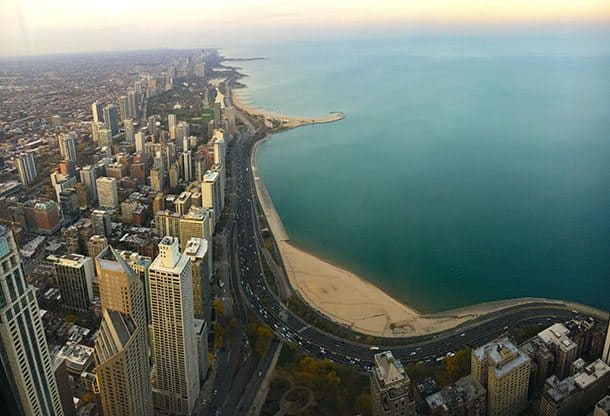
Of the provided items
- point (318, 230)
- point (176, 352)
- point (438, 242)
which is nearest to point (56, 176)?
point (318, 230)

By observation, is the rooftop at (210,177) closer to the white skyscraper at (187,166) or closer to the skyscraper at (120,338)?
the white skyscraper at (187,166)

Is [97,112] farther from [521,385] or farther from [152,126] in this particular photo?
[521,385]

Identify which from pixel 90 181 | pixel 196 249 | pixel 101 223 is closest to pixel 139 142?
pixel 90 181

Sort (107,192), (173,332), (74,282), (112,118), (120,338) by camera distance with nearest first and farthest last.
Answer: (120,338) → (173,332) → (74,282) → (107,192) → (112,118)

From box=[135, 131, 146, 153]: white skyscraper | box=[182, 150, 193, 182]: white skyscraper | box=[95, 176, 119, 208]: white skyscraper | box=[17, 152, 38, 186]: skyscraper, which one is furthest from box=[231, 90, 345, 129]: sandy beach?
box=[17, 152, 38, 186]: skyscraper

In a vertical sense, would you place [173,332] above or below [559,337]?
above
